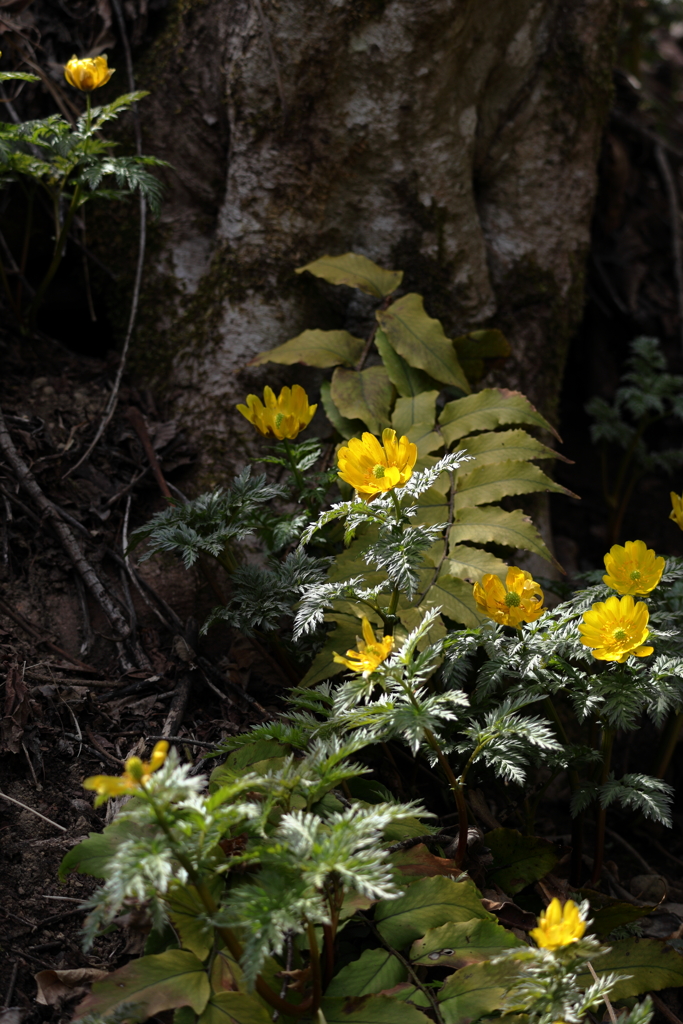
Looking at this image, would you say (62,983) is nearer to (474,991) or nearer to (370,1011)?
(370,1011)

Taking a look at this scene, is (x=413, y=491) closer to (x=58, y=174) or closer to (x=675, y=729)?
(x=675, y=729)

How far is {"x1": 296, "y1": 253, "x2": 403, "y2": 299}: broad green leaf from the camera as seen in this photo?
2.65 metres

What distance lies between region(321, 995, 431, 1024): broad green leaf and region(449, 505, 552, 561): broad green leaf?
1.08 meters

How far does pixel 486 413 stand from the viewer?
2.38 meters

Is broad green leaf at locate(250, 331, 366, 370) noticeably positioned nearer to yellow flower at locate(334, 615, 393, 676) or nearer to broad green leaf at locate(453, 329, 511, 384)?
broad green leaf at locate(453, 329, 511, 384)

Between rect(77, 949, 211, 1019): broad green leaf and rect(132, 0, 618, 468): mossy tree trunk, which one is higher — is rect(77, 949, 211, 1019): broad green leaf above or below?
below

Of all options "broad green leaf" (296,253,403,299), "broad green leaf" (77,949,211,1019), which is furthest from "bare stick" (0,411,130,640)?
"broad green leaf" (296,253,403,299)

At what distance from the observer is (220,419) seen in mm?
2723

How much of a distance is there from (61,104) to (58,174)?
602mm

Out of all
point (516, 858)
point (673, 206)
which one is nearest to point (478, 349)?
point (516, 858)

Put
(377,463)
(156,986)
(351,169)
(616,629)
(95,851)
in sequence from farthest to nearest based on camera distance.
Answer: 1. (351,169)
2. (377,463)
3. (616,629)
4. (95,851)
5. (156,986)

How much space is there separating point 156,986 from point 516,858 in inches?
36.7

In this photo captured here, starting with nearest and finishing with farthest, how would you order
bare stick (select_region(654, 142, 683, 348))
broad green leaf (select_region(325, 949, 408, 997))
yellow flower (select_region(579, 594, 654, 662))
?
broad green leaf (select_region(325, 949, 408, 997))
yellow flower (select_region(579, 594, 654, 662))
bare stick (select_region(654, 142, 683, 348))

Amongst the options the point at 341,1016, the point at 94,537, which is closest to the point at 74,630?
the point at 94,537
